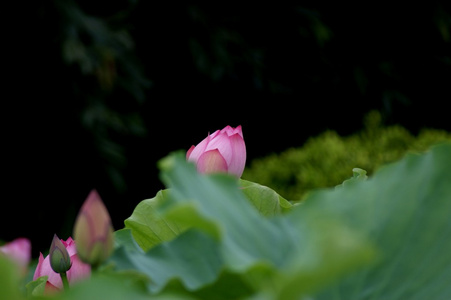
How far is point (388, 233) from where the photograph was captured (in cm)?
41


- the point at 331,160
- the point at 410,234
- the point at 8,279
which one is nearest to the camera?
the point at 8,279

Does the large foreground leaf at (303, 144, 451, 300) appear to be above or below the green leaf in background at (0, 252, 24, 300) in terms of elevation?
above

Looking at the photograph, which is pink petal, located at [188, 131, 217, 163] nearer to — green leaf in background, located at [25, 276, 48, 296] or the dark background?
green leaf in background, located at [25, 276, 48, 296]

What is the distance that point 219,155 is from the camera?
2.18 feet

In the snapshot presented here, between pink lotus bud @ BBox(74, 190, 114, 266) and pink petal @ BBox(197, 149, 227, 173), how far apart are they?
0.72ft

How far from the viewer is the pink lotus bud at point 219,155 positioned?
66cm

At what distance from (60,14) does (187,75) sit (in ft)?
3.99

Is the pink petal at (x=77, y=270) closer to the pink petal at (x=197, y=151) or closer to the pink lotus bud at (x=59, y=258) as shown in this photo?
the pink lotus bud at (x=59, y=258)

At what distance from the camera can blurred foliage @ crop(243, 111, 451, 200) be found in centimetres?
310

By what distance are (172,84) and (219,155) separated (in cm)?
411

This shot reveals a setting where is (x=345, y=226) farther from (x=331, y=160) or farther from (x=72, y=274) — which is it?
(x=331, y=160)

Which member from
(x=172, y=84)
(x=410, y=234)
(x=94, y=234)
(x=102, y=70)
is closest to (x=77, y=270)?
(x=94, y=234)

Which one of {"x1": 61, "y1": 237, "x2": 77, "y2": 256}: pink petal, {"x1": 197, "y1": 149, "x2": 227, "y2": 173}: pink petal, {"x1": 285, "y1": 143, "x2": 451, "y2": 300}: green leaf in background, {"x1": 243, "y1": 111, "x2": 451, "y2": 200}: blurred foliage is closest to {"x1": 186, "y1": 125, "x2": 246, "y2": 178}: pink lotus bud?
{"x1": 197, "y1": 149, "x2": 227, "y2": 173}: pink petal

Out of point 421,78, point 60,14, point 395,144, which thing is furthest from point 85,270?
point 421,78
